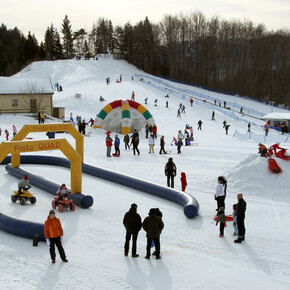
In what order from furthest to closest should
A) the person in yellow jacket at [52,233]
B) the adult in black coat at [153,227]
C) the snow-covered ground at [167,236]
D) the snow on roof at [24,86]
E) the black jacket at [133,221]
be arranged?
the snow on roof at [24,86] → the black jacket at [133,221] → the adult in black coat at [153,227] → the person in yellow jacket at [52,233] → the snow-covered ground at [167,236]

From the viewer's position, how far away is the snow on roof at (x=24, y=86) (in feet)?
121

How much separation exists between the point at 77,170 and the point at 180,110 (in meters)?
32.7

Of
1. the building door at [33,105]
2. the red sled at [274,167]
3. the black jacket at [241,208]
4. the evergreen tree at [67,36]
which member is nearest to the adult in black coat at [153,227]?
the black jacket at [241,208]

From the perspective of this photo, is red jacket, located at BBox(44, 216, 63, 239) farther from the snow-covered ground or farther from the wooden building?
the wooden building

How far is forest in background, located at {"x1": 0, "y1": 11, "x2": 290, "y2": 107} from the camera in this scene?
73.2m

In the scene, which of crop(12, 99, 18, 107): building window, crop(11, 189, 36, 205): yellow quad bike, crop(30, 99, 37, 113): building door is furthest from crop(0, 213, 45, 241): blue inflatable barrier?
crop(12, 99, 18, 107): building window

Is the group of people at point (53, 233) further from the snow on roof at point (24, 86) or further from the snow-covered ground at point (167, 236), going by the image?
the snow on roof at point (24, 86)

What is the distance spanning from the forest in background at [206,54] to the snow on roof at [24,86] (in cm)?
3810

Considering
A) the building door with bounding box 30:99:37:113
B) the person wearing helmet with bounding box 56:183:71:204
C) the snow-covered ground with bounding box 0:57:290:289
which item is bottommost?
the snow-covered ground with bounding box 0:57:290:289

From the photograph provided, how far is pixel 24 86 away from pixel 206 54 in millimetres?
43820

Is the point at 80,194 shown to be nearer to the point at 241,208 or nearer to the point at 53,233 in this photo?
the point at 53,233

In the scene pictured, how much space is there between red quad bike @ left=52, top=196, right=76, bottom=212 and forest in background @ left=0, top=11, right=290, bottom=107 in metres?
62.7

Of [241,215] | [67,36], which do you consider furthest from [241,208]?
[67,36]

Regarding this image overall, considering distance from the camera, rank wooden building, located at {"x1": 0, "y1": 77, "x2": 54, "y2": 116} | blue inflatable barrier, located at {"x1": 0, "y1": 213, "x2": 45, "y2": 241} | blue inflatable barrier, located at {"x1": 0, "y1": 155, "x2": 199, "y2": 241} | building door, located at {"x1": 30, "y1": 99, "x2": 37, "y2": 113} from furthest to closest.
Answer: wooden building, located at {"x1": 0, "y1": 77, "x2": 54, "y2": 116}
building door, located at {"x1": 30, "y1": 99, "x2": 37, "y2": 113}
blue inflatable barrier, located at {"x1": 0, "y1": 155, "x2": 199, "y2": 241}
blue inflatable barrier, located at {"x1": 0, "y1": 213, "x2": 45, "y2": 241}
